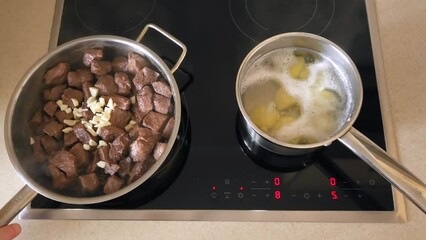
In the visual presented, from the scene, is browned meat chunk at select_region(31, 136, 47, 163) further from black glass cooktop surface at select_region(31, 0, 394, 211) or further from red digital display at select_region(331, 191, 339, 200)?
red digital display at select_region(331, 191, 339, 200)

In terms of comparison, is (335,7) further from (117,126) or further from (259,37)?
(117,126)

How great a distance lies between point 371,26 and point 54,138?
2.27 ft

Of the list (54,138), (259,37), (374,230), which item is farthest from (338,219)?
(54,138)

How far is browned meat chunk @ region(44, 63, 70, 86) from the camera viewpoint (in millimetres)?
756

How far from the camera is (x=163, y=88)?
0.75m

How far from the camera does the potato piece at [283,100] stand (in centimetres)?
74

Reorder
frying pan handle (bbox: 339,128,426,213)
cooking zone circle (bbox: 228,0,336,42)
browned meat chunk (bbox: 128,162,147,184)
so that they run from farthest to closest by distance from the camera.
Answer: cooking zone circle (bbox: 228,0,336,42), browned meat chunk (bbox: 128,162,147,184), frying pan handle (bbox: 339,128,426,213)

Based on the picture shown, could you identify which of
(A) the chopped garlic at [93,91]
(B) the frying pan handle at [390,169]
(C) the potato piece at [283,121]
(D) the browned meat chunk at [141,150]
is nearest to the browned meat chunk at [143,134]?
(D) the browned meat chunk at [141,150]

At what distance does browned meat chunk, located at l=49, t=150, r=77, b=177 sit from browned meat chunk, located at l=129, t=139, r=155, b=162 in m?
0.11

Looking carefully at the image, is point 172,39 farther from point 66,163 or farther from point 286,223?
point 286,223

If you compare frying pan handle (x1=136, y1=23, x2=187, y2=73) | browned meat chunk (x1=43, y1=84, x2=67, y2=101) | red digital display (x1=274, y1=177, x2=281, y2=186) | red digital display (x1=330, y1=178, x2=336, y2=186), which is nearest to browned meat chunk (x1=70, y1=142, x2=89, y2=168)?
browned meat chunk (x1=43, y1=84, x2=67, y2=101)

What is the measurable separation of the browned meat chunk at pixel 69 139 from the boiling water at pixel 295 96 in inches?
13.0

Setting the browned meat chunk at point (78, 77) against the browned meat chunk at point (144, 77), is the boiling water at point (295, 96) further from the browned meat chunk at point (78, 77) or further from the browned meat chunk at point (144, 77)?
the browned meat chunk at point (78, 77)

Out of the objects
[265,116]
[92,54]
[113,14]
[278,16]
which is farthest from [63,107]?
[278,16]
